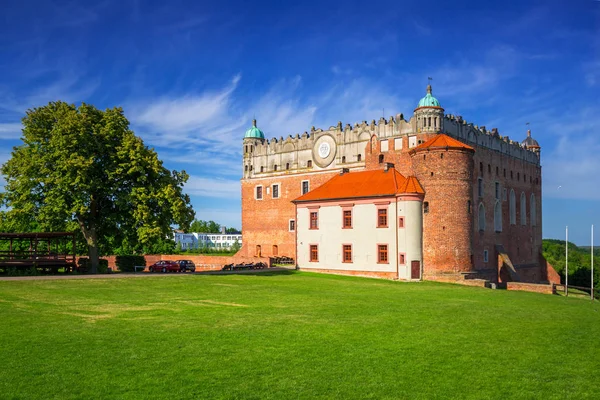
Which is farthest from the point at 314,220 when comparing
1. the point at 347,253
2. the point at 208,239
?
the point at 208,239

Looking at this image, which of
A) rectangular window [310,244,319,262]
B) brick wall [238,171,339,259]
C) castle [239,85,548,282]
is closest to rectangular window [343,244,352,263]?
castle [239,85,548,282]

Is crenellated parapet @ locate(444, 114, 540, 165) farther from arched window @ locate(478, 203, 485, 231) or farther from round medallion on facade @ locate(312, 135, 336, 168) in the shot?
round medallion on facade @ locate(312, 135, 336, 168)

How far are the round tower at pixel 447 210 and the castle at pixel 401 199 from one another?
70mm

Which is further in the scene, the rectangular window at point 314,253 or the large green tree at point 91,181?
the rectangular window at point 314,253

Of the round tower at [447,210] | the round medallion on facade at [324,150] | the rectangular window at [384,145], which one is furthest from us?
the round medallion on facade at [324,150]

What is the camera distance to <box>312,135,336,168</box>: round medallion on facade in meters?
53.2

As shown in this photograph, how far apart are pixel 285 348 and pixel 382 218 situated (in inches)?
1117

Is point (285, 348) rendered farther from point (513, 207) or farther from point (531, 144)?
point (531, 144)

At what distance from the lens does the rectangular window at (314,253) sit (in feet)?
146

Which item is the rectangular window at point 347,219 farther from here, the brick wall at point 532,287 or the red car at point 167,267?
the red car at point 167,267

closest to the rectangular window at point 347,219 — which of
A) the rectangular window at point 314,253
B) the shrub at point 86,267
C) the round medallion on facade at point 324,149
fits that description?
the rectangular window at point 314,253

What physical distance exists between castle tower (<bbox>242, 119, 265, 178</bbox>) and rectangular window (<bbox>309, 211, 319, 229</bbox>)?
1710 centimetres

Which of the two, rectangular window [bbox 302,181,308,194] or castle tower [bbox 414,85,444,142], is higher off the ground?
castle tower [bbox 414,85,444,142]

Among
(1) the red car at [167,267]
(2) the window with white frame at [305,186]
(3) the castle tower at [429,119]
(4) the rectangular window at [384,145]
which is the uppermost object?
(3) the castle tower at [429,119]
